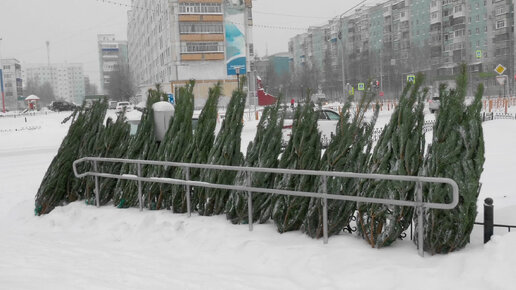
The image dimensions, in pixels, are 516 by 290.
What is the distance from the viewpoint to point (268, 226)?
666 centimetres

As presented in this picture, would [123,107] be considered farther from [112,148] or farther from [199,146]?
[199,146]

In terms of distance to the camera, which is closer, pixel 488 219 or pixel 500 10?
pixel 488 219

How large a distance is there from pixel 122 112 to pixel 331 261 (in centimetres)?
507

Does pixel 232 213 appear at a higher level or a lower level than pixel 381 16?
lower

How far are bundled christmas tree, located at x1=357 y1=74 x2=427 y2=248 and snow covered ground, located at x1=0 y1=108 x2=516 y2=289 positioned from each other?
0.70ft

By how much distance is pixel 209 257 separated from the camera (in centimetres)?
604

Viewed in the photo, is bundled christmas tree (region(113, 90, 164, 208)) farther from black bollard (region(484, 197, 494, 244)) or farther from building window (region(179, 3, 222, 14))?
building window (region(179, 3, 222, 14))

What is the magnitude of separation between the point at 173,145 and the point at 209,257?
234cm

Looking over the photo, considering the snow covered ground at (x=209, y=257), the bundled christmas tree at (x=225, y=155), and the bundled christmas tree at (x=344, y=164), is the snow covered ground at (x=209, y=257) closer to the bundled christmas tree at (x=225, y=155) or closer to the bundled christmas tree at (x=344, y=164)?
the bundled christmas tree at (x=344, y=164)

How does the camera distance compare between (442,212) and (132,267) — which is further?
(132,267)

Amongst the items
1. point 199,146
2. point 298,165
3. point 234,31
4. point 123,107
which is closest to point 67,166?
point 123,107

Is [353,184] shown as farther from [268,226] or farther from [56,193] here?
[56,193]

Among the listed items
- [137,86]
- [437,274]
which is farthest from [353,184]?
[137,86]

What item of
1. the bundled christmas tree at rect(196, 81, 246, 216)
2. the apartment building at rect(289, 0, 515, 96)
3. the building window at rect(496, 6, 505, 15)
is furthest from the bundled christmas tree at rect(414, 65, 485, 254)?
the building window at rect(496, 6, 505, 15)
